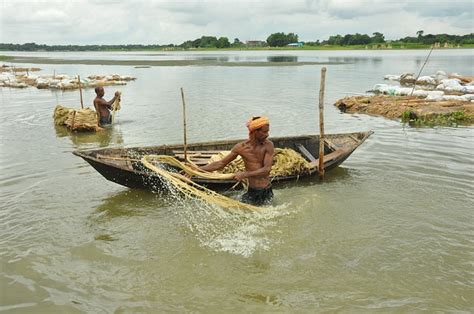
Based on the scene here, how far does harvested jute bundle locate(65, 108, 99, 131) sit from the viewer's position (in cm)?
1483

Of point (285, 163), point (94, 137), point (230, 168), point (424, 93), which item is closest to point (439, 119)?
point (424, 93)

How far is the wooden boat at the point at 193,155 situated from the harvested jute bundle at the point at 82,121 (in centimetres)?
652

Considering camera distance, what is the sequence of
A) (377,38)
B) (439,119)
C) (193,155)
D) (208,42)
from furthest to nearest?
(208,42)
(377,38)
(439,119)
(193,155)

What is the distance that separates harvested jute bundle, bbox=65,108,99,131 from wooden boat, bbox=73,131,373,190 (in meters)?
6.52

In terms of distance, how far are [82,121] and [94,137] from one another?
2.89 feet

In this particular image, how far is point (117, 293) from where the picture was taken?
17.5 feet

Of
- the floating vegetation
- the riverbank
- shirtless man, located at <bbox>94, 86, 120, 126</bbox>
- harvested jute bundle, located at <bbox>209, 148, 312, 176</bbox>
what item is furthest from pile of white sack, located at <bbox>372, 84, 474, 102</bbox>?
shirtless man, located at <bbox>94, 86, 120, 126</bbox>

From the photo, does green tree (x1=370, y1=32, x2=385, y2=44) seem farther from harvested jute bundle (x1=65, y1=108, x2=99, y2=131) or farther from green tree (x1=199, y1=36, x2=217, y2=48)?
harvested jute bundle (x1=65, y1=108, x2=99, y2=131)

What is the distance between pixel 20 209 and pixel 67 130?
7.91 meters

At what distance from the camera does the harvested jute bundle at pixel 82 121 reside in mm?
14828

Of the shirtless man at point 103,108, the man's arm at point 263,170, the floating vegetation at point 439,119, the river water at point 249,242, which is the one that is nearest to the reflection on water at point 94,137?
the shirtless man at point 103,108

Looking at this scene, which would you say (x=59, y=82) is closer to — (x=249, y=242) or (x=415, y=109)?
(x=415, y=109)

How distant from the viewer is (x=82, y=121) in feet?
48.7

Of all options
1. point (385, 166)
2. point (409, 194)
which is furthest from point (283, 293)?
point (385, 166)
